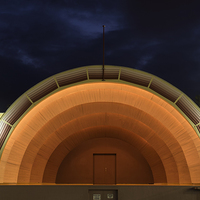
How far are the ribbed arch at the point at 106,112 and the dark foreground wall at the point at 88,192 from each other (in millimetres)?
2312

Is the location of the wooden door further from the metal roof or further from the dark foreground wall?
the dark foreground wall

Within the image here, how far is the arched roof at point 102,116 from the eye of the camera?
1156 centimetres

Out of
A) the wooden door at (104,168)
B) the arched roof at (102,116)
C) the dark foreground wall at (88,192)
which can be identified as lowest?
the dark foreground wall at (88,192)

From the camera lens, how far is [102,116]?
15.1 m

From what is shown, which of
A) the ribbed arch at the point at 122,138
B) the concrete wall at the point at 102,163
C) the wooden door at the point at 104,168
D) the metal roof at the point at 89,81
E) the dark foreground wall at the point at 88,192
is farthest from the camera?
the wooden door at the point at 104,168

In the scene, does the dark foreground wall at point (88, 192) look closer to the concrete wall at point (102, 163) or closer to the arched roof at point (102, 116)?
the arched roof at point (102, 116)

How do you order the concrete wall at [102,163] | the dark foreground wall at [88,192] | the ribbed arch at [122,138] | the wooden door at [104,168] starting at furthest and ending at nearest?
1. the wooden door at [104,168]
2. the concrete wall at [102,163]
3. the ribbed arch at [122,138]
4. the dark foreground wall at [88,192]

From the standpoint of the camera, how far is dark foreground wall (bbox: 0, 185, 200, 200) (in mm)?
9172

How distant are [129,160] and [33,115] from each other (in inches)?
336

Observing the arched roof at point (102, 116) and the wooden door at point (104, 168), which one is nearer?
the arched roof at point (102, 116)

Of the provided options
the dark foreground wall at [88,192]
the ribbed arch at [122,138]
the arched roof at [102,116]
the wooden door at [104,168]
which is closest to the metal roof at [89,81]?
the arched roof at [102,116]

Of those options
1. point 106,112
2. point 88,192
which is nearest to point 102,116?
point 106,112

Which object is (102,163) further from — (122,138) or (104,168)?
(122,138)

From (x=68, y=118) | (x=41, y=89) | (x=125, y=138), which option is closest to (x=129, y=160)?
(x=125, y=138)
